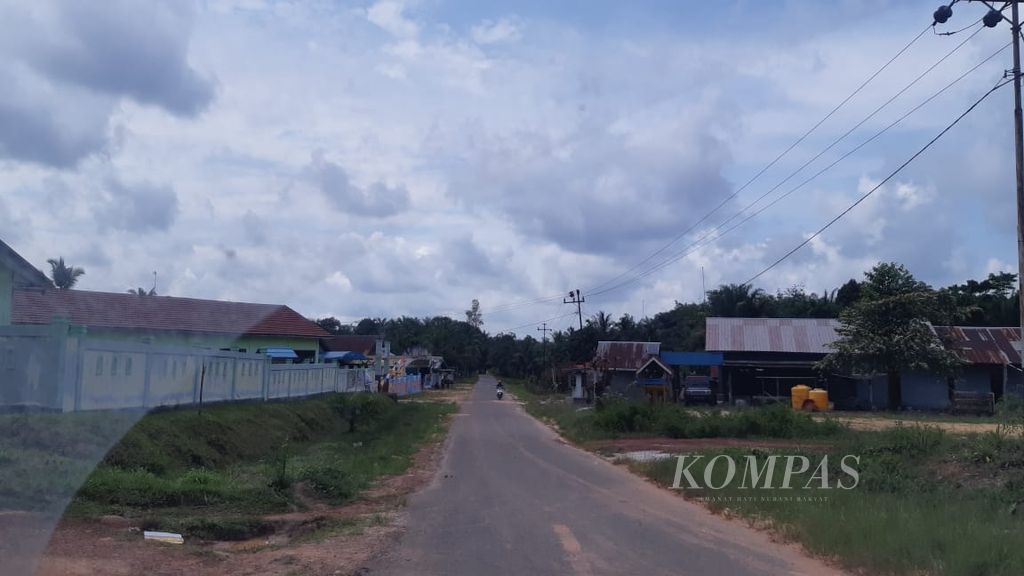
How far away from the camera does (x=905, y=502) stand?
12.5 m

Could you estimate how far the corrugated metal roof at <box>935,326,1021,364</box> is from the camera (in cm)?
4816

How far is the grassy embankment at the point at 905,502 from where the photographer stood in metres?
9.45

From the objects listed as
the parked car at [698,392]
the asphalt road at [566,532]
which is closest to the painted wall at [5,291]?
the asphalt road at [566,532]

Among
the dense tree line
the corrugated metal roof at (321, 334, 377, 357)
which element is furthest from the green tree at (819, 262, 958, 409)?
the corrugated metal roof at (321, 334, 377, 357)

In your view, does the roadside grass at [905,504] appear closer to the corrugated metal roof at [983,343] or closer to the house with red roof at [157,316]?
the house with red roof at [157,316]

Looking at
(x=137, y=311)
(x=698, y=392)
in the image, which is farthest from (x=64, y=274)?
(x=698, y=392)

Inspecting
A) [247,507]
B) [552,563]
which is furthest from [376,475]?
[552,563]

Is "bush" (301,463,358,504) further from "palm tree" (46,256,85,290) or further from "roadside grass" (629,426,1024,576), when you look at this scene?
"palm tree" (46,256,85,290)

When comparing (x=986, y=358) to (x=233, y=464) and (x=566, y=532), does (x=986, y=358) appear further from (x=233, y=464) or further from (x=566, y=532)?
(x=566, y=532)

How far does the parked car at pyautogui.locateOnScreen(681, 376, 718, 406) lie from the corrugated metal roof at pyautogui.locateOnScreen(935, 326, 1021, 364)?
41.6 feet

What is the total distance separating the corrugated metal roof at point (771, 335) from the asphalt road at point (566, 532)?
34.7 metres

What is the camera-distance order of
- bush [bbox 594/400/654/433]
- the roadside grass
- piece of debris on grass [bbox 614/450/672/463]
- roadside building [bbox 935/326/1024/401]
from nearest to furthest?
1. the roadside grass
2. piece of debris on grass [bbox 614/450/672/463]
3. bush [bbox 594/400/654/433]
4. roadside building [bbox 935/326/1024/401]

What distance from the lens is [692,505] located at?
15.2 metres

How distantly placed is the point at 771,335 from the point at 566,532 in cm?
4518
